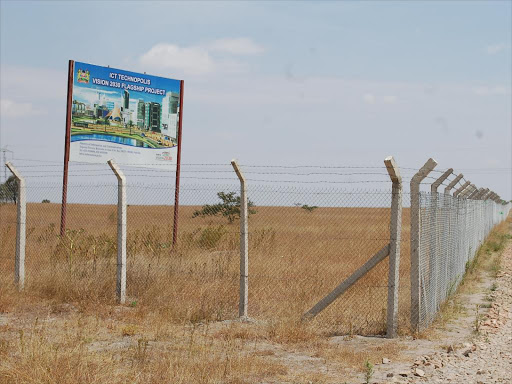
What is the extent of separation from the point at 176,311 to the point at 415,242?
3511 millimetres

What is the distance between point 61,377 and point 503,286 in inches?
443

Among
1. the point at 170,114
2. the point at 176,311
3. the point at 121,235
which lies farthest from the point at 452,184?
the point at 170,114

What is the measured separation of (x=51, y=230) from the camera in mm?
14625

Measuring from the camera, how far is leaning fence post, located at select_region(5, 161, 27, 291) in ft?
39.6

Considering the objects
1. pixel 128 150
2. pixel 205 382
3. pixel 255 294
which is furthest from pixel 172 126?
pixel 205 382

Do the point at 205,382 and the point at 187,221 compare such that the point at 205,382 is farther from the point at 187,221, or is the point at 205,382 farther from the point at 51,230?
the point at 187,221

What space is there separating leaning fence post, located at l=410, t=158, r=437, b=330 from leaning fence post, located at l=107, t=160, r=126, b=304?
14.5 ft

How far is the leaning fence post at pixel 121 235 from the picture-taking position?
10750 mm

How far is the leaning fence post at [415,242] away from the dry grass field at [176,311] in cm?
35

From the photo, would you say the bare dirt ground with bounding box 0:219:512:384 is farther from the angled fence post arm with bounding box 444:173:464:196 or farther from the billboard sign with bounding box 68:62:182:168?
the billboard sign with bounding box 68:62:182:168

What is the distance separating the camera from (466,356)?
8.04 m

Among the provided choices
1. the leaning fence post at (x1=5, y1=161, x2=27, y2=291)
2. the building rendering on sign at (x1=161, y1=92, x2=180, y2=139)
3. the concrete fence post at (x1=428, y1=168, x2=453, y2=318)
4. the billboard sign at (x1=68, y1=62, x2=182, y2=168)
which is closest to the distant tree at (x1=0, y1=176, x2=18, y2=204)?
the leaning fence post at (x1=5, y1=161, x2=27, y2=291)

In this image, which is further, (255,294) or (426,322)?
(255,294)

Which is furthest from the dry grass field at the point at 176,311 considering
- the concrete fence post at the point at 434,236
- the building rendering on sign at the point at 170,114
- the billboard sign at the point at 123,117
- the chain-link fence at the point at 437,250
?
the building rendering on sign at the point at 170,114
